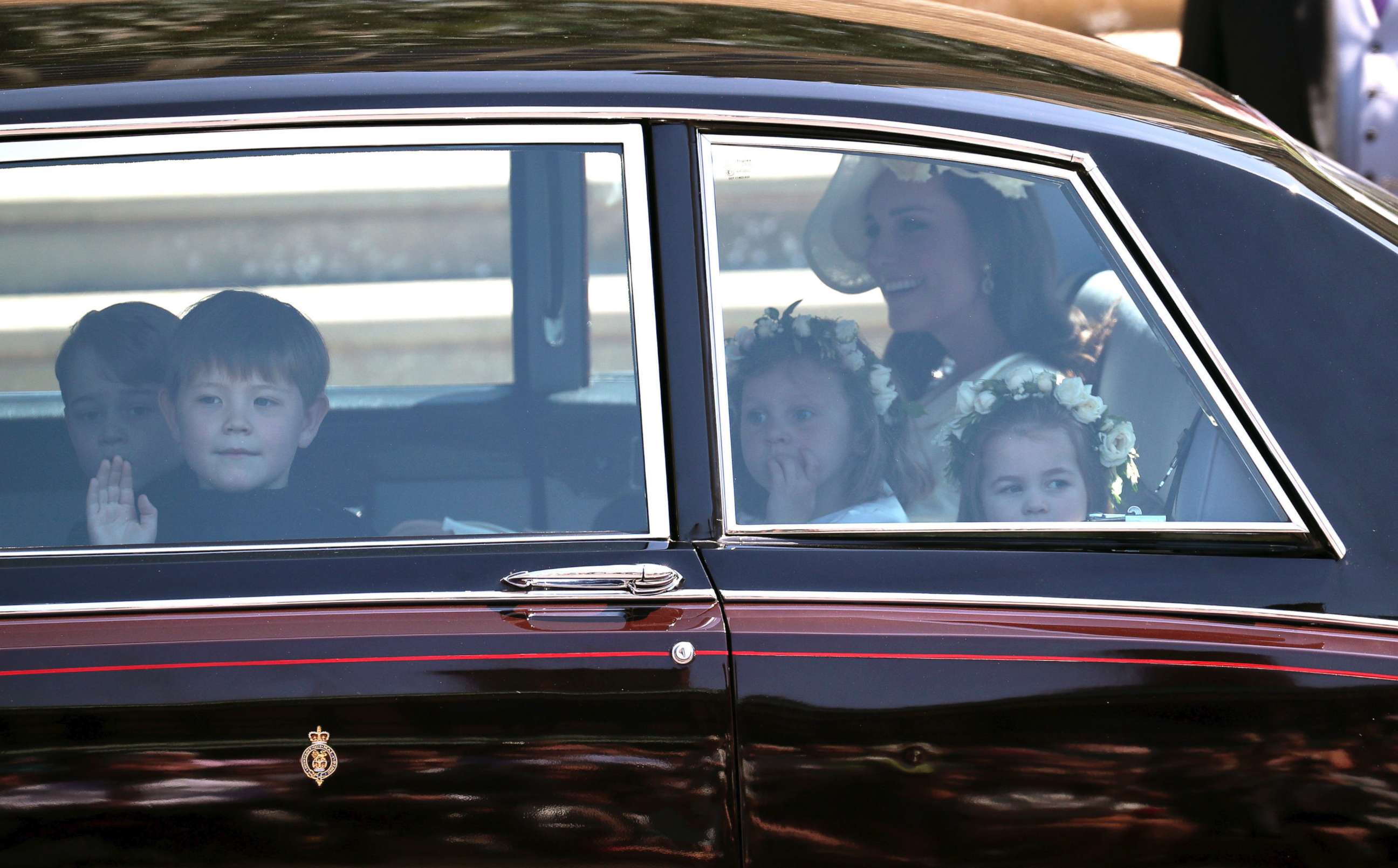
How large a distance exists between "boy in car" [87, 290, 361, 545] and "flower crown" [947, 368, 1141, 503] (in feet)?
2.67

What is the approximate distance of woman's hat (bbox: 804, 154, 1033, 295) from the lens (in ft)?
5.66

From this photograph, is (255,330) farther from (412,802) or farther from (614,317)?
(412,802)

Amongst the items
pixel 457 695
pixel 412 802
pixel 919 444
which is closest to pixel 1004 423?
pixel 919 444

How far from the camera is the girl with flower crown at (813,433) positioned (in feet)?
5.61

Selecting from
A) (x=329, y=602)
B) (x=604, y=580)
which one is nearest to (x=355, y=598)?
(x=329, y=602)

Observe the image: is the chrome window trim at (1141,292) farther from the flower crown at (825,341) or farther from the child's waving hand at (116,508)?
the child's waving hand at (116,508)

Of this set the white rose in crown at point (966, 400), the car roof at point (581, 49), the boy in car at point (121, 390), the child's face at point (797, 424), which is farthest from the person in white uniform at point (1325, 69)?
the boy in car at point (121, 390)

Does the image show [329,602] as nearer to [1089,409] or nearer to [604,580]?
[604,580]

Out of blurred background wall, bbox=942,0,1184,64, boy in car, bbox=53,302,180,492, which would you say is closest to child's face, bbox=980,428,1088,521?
boy in car, bbox=53,302,180,492

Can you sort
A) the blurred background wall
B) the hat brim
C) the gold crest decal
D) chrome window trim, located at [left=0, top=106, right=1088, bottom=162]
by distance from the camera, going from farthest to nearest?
the blurred background wall → the hat brim → chrome window trim, located at [left=0, top=106, right=1088, bottom=162] → the gold crest decal

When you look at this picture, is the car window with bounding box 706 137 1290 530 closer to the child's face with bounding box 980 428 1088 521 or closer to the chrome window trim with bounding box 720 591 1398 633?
the child's face with bounding box 980 428 1088 521

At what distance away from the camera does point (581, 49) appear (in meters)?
1.83

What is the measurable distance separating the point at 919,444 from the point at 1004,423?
0.12m

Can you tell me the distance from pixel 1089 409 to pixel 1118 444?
0.19 feet
